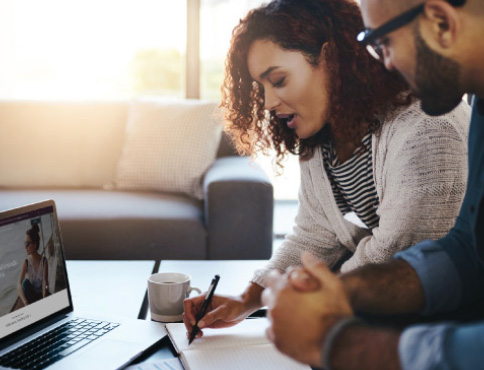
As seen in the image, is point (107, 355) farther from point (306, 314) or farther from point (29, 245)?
point (306, 314)

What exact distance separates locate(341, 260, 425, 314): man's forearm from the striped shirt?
0.42 metres

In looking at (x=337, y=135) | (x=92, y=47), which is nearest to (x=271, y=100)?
(x=337, y=135)

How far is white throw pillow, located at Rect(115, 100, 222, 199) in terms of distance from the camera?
2.67 meters

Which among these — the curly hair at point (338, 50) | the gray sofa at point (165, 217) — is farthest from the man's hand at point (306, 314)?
the gray sofa at point (165, 217)

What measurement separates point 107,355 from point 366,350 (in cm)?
49

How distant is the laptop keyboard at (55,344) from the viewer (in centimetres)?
92

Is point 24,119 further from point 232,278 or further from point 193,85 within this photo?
point 232,278

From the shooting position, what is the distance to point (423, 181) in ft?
Answer: 3.72

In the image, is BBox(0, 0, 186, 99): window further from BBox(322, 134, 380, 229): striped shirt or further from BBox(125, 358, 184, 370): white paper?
BBox(125, 358, 184, 370): white paper

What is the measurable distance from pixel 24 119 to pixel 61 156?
286 mm

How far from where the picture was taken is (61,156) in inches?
112

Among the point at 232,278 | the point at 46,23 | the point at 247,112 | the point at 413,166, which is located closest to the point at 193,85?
the point at 46,23

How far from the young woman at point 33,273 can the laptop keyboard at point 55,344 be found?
0.08m

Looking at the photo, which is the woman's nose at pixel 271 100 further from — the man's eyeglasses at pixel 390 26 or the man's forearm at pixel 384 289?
the man's forearm at pixel 384 289
